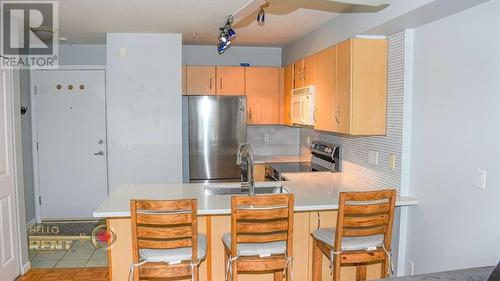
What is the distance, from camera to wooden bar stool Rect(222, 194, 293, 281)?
2166mm

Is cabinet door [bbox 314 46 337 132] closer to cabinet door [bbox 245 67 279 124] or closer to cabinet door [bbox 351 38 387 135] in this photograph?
cabinet door [bbox 351 38 387 135]

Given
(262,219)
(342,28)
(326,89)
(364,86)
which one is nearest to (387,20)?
(364,86)

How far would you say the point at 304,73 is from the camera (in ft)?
12.9

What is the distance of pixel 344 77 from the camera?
2.96 meters

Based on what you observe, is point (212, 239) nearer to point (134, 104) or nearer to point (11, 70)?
point (134, 104)

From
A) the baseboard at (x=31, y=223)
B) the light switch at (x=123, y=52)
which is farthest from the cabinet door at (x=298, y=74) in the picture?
the baseboard at (x=31, y=223)

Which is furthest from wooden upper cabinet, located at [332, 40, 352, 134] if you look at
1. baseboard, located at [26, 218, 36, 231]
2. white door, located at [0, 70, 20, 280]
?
baseboard, located at [26, 218, 36, 231]

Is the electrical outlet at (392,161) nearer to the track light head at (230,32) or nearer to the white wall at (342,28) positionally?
the white wall at (342,28)

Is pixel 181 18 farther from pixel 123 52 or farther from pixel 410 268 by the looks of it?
pixel 410 268

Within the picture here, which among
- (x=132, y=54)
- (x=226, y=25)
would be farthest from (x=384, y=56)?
(x=132, y=54)

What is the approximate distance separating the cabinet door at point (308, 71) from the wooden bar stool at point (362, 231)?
1.66 meters

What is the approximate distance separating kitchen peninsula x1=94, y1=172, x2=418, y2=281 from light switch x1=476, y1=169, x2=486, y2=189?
2.02 feet

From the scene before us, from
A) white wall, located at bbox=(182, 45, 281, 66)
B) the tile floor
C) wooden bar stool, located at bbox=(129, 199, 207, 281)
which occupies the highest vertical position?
white wall, located at bbox=(182, 45, 281, 66)

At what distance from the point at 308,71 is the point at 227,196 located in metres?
1.67
